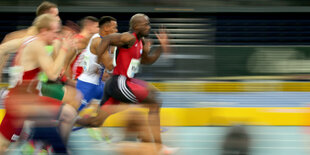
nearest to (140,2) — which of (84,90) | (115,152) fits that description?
(84,90)

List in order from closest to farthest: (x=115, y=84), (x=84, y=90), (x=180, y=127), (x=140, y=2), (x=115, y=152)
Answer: (x=115, y=152) < (x=115, y=84) < (x=84, y=90) < (x=180, y=127) < (x=140, y=2)

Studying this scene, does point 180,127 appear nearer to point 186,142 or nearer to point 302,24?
point 186,142

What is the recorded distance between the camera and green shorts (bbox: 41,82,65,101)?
5430 millimetres

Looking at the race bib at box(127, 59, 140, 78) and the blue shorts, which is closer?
the race bib at box(127, 59, 140, 78)

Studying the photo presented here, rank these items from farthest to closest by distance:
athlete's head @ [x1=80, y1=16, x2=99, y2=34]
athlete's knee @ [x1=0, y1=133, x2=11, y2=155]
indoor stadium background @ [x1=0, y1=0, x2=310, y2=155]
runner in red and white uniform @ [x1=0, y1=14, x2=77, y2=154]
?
athlete's head @ [x1=80, y1=16, x2=99, y2=34] → indoor stadium background @ [x1=0, y1=0, x2=310, y2=155] → athlete's knee @ [x1=0, y1=133, x2=11, y2=155] → runner in red and white uniform @ [x1=0, y1=14, x2=77, y2=154]

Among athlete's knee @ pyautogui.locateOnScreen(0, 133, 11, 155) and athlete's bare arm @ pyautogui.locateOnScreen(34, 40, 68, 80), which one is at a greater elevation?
athlete's bare arm @ pyautogui.locateOnScreen(34, 40, 68, 80)

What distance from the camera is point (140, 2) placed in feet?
56.5

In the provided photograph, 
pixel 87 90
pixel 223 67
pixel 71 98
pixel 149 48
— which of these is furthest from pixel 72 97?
pixel 223 67

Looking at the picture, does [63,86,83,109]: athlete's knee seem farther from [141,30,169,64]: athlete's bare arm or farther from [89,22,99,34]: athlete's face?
[89,22,99,34]: athlete's face

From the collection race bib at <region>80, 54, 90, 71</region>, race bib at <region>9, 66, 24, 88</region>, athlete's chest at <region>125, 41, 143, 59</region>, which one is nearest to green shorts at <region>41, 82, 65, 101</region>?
athlete's chest at <region>125, 41, 143, 59</region>

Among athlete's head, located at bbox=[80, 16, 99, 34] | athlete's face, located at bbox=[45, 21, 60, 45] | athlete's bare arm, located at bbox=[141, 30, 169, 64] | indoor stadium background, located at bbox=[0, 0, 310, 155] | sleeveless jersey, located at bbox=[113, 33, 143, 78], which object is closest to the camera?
athlete's face, located at bbox=[45, 21, 60, 45]

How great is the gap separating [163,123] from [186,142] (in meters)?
0.61

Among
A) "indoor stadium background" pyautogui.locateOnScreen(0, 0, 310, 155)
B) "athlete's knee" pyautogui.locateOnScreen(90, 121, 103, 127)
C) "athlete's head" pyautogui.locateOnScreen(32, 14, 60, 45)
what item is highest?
"athlete's head" pyautogui.locateOnScreen(32, 14, 60, 45)

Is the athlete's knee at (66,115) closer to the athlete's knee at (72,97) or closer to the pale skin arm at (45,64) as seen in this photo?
the pale skin arm at (45,64)
